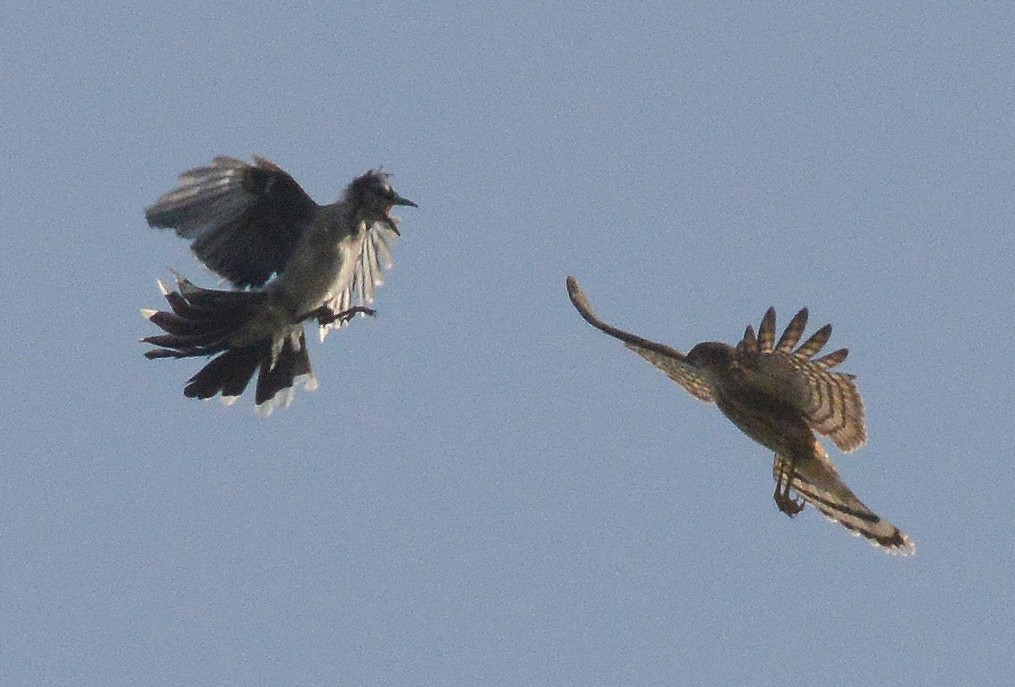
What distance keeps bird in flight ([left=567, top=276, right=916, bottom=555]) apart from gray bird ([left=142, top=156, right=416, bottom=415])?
1633 millimetres

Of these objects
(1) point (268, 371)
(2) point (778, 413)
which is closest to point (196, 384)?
(1) point (268, 371)

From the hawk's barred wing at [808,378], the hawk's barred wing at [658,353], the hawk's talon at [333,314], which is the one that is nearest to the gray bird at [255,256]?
the hawk's talon at [333,314]

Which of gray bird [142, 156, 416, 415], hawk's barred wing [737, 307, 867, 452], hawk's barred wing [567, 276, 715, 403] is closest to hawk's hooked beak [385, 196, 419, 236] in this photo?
gray bird [142, 156, 416, 415]

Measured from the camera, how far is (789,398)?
29.1ft

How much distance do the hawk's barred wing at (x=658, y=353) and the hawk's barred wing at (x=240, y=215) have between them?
5.91ft

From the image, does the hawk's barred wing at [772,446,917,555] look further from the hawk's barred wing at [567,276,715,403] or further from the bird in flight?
the hawk's barred wing at [567,276,715,403]

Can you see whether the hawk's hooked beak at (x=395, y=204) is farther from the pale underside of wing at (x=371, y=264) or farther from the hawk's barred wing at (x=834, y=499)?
the hawk's barred wing at (x=834, y=499)

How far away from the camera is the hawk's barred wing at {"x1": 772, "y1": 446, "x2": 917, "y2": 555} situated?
9.30 meters

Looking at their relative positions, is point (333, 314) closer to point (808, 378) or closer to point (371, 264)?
point (371, 264)

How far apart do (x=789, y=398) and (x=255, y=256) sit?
11.9 ft

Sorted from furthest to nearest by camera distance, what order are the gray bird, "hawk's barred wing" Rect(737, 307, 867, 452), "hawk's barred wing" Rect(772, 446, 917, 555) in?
1. the gray bird
2. "hawk's barred wing" Rect(772, 446, 917, 555)
3. "hawk's barred wing" Rect(737, 307, 867, 452)

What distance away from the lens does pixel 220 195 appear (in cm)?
1055

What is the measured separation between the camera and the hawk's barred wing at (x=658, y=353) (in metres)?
9.37

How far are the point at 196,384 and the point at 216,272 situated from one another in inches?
27.6
